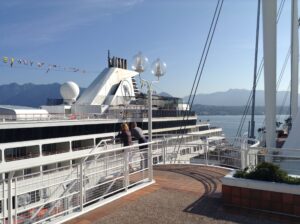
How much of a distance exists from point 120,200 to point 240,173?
2205 mm

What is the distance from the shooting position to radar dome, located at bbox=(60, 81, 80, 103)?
3300cm

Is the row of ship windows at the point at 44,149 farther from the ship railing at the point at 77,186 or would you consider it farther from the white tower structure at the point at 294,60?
the white tower structure at the point at 294,60

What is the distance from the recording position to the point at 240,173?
5551mm

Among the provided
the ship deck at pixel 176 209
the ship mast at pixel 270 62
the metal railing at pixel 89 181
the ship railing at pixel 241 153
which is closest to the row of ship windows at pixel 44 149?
the ship railing at pixel 241 153

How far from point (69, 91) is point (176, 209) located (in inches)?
1158

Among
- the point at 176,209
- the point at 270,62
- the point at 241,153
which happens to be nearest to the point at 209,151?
the point at 241,153

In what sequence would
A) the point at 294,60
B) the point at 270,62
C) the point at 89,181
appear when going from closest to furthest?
1. the point at 89,181
2. the point at 270,62
3. the point at 294,60

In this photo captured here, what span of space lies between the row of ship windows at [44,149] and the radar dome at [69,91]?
10.8 meters

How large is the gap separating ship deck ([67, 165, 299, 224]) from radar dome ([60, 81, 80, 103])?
89.9ft

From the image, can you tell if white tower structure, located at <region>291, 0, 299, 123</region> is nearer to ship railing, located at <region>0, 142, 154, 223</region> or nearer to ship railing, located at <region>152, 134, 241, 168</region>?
ship railing, located at <region>152, 134, 241, 168</region>

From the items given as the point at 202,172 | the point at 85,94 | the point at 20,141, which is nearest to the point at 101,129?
the point at 20,141

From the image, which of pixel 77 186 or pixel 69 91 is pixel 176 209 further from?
pixel 69 91

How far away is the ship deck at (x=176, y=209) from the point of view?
4.79 m

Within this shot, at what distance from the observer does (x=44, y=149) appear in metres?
19.8
